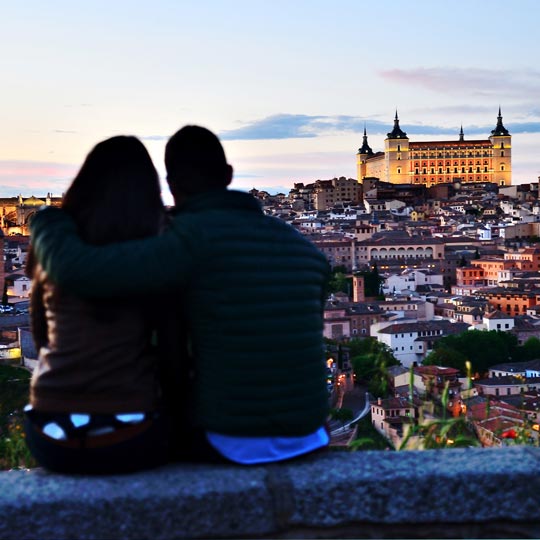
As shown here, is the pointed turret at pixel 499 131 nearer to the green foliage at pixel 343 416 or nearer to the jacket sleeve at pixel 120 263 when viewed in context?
the green foliage at pixel 343 416

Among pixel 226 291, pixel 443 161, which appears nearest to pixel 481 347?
pixel 226 291

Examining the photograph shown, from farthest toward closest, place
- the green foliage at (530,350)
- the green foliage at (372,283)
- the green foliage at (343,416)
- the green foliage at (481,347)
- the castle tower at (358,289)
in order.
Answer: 1. the green foliage at (372,283)
2. the castle tower at (358,289)
3. the green foliage at (530,350)
4. the green foliage at (481,347)
5. the green foliage at (343,416)

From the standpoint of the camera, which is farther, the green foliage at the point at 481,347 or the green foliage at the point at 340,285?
the green foliage at the point at 340,285

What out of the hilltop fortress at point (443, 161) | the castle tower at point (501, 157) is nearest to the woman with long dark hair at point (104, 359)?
the hilltop fortress at point (443, 161)

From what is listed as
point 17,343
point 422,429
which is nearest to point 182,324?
point 422,429

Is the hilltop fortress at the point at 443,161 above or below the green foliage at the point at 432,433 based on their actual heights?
above

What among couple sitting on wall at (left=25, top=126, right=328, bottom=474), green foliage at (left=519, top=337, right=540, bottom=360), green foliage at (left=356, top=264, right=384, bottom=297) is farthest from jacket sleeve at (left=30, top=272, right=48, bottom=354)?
green foliage at (left=356, top=264, right=384, bottom=297)

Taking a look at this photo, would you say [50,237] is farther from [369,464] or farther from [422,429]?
[422,429]

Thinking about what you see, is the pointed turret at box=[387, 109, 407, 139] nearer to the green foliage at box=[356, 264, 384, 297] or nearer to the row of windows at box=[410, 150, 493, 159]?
the row of windows at box=[410, 150, 493, 159]
